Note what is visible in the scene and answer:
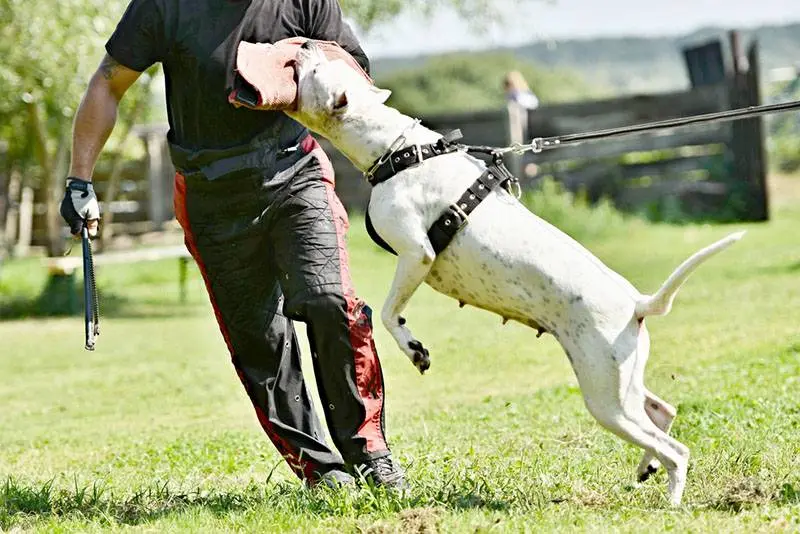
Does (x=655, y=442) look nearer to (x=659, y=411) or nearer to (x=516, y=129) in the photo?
(x=659, y=411)

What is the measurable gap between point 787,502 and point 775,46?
87.1ft

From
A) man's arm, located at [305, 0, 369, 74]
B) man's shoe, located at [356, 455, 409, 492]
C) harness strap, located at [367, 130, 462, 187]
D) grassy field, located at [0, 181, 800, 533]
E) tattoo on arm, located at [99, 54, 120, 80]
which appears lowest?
grassy field, located at [0, 181, 800, 533]

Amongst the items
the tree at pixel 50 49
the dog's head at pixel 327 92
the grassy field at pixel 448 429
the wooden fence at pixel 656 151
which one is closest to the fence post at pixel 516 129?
the wooden fence at pixel 656 151

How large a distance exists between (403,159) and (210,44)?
0.96 m

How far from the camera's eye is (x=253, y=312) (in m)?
5.19

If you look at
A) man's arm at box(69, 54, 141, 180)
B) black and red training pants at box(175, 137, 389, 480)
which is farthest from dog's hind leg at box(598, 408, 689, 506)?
man's arm at box(69, 54, 141, 180)

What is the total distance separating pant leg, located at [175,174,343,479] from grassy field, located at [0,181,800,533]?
0.68 feet

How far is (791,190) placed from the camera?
2183 centimetres

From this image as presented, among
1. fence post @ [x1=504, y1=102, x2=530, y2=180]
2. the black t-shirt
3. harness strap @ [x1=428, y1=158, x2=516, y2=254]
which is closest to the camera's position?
harness strap @ [x1=428, y1=158, x2=516, y2=254]

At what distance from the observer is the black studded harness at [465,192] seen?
4395mm

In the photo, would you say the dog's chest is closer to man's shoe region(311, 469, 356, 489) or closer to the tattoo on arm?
man's shoe region(311, 469, 356, 489)

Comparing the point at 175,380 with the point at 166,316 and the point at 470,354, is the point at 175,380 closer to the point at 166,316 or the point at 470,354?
the point at 470,354

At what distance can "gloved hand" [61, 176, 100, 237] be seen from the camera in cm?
498

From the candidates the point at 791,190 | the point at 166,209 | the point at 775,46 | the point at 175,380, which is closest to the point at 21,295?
the point at 175,380
